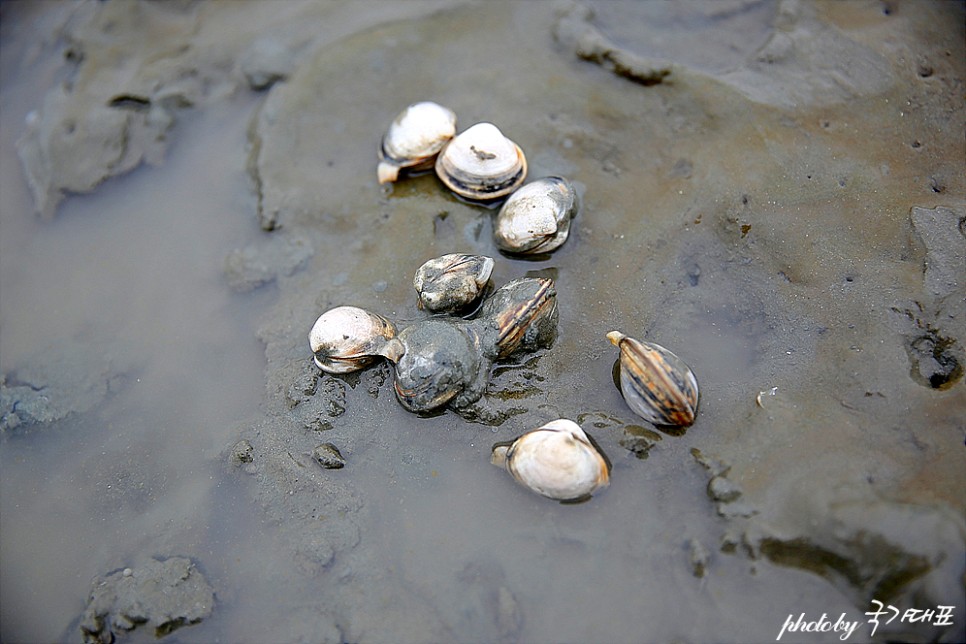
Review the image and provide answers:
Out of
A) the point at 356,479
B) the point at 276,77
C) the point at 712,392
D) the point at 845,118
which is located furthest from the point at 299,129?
the point at 845,118

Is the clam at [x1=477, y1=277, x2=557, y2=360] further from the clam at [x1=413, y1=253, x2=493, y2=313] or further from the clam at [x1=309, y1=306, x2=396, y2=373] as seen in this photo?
the clam at [x1=309, y1=306, x2=396, y2=373]

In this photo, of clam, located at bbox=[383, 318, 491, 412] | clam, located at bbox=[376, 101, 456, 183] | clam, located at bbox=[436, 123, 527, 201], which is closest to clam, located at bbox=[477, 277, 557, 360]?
clam, located at bbox=[383, 318, 491, 412]

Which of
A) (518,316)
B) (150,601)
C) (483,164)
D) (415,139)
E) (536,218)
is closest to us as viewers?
(150,601)

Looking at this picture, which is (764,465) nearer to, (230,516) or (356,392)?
(356,392)

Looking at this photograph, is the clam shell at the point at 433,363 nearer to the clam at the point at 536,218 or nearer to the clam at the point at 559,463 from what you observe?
the clam at the point at 559,463

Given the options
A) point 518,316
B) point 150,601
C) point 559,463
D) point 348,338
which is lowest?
point 150,601

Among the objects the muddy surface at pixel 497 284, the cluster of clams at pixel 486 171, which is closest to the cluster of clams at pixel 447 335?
the muddy surface at pixel 497 284

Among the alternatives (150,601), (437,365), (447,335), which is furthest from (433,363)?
(150,601)

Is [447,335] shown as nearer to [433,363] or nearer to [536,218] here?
[433,363]
